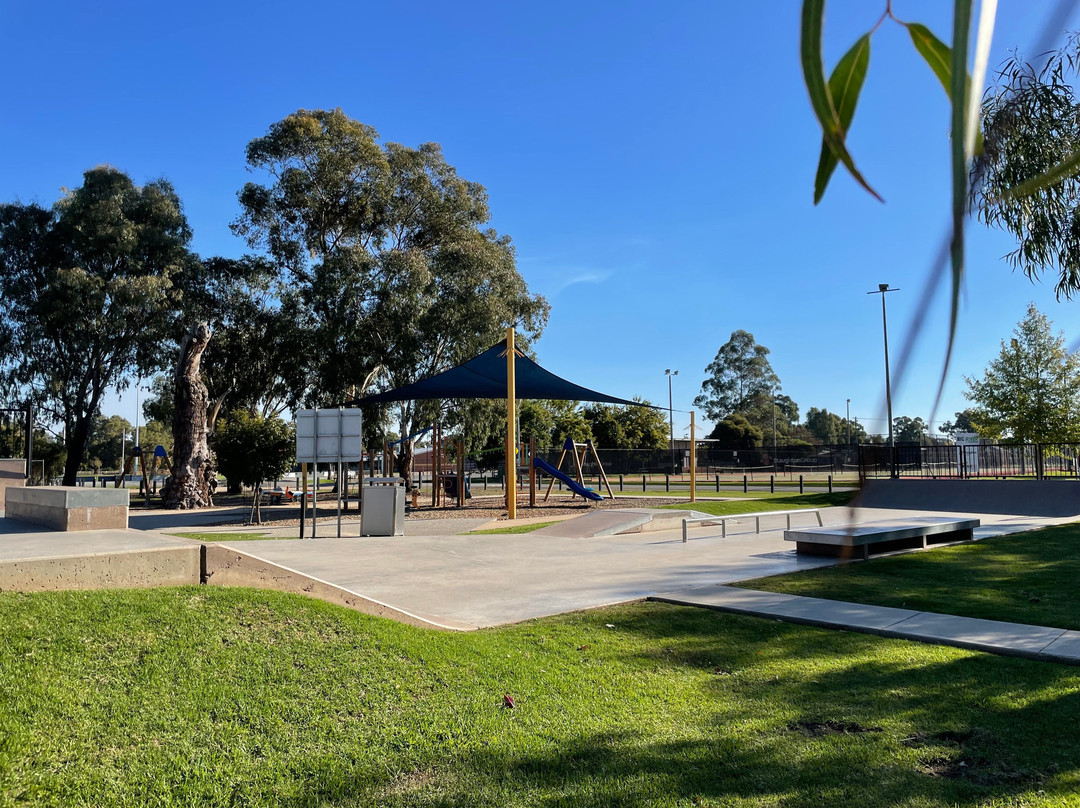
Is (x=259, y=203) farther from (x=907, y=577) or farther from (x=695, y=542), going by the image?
(x=907, y=577)

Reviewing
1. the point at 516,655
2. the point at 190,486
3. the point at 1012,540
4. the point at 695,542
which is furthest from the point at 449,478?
the point at 516,655

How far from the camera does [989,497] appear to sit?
70.4ft

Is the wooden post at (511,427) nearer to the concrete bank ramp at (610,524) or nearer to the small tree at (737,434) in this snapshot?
the concrete bank ramp at (610,524)

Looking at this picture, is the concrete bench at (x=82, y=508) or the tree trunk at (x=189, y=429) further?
the tree trunk at (x=189, y=429)

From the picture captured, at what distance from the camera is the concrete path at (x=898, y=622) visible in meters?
6.20

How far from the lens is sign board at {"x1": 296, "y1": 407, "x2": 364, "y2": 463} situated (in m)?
14.2

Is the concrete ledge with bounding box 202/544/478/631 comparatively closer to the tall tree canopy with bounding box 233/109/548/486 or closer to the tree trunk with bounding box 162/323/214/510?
the tree trunk with bounding box 162/323/214/510

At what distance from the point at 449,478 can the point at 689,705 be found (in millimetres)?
20926

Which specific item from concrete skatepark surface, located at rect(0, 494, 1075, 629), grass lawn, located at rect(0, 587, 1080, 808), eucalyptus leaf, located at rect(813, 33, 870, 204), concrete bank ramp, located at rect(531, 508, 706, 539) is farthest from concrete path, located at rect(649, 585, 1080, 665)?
→ eucalyptus leaf, located at rect(813, 33, 870, 204)

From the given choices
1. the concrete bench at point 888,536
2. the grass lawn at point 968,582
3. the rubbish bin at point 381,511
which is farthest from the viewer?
the rubbish bin at point 381,511

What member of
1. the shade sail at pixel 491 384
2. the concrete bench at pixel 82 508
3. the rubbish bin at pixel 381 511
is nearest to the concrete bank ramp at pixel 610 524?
the rubbish bin at pixel 381 511

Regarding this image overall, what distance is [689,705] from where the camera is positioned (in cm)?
487

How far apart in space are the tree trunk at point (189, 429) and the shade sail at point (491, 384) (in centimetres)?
518

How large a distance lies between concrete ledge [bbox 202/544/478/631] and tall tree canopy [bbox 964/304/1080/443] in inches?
1153
